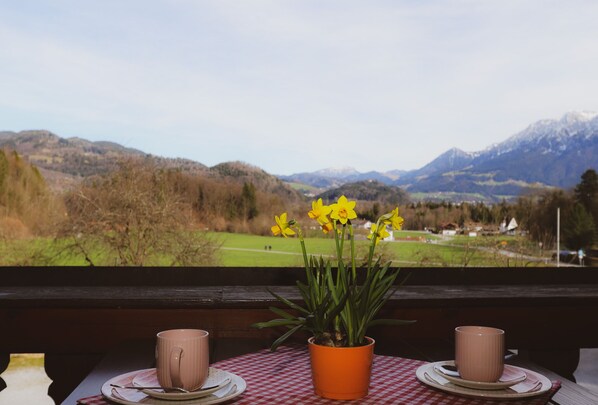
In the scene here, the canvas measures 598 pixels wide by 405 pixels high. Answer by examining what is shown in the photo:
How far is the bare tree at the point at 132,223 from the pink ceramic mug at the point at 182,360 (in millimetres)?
5374

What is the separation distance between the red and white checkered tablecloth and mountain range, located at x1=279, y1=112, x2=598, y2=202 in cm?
431

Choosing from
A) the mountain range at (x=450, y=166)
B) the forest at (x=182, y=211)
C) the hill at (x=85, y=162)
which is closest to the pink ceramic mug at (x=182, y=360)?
the forest at (x=182, y=211)

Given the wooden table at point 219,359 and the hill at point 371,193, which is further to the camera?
the hill at point 371,193

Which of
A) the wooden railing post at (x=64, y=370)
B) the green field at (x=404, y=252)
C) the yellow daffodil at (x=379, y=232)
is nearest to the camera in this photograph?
the yellow daffodil at (x=379, y=232)

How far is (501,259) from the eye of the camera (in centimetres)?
523

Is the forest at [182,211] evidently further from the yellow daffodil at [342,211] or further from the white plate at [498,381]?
the yellow daffodil at [342,211]

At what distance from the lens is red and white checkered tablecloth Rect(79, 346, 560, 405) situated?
3.42ft

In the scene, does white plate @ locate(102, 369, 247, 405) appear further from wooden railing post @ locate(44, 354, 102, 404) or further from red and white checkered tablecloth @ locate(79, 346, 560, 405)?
wooden railing post @ locate(44, 354, 102, 404)

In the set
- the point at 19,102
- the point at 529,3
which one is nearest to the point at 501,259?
the point at 529,3

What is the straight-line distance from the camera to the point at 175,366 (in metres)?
1.01

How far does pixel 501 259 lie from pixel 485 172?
1524 mm

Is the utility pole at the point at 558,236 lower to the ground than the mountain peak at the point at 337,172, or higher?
lower

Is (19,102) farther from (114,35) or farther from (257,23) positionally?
(257,23)

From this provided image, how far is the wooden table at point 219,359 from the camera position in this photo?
43.6 inches
